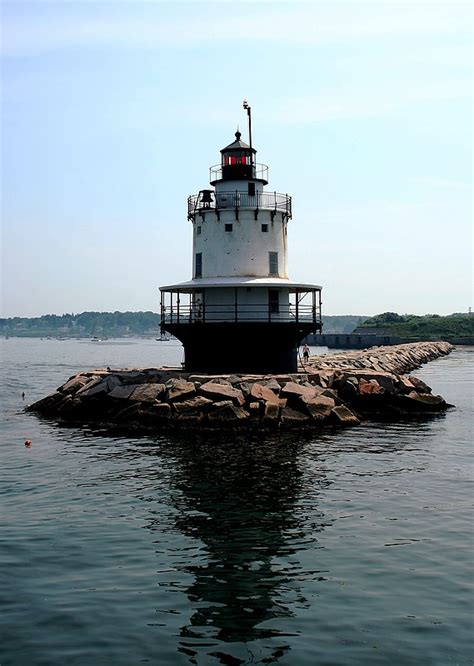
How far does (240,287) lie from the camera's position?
3284 centimetres

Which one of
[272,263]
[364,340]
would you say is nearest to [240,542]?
[272,263]

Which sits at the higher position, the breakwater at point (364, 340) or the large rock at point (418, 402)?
the breakwater at point (364, 340)

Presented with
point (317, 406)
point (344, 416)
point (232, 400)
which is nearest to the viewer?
point (232, 400)

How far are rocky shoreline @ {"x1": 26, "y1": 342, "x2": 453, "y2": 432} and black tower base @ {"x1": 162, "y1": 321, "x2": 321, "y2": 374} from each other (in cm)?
171

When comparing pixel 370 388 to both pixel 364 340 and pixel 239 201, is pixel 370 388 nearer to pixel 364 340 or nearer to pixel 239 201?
pixel 239 201

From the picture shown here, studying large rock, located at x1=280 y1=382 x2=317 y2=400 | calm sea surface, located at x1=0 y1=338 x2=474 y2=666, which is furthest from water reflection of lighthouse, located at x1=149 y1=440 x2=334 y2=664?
large rock, located at x1=280 y1=382 x2=317 y2=400

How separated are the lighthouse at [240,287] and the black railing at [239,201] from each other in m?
0.05

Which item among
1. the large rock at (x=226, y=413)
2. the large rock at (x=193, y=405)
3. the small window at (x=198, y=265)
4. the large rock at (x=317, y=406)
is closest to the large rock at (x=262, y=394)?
the large rock at (x=226, y=413)

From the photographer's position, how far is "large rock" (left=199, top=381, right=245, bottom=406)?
27938 mm

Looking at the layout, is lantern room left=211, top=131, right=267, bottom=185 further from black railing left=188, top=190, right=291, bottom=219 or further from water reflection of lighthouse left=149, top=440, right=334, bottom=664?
water reflection of lighthouse left=149, top=440, right=334, bottom=664

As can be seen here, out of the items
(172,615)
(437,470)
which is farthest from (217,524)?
(437,470)

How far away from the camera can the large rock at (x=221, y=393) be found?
27.9 meters

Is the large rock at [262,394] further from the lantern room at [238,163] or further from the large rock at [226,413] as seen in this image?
the lantern room at [238,163]

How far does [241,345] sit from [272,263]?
4.36 m
